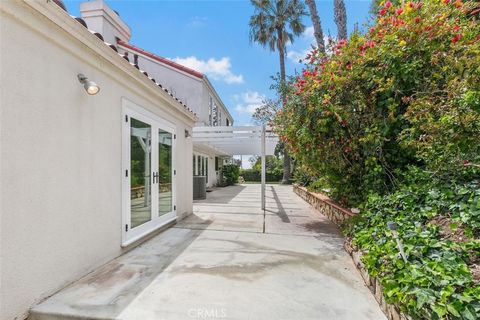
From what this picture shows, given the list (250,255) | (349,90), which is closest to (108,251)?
(250,255)

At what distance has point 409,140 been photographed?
4449 millimetres

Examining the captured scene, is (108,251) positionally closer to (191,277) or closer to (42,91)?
(191,277)

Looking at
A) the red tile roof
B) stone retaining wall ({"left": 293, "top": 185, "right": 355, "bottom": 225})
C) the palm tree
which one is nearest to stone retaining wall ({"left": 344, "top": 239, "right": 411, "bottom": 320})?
stone retaining wall ({"left": 293, "top": 185, "right": 355, "bottom": 225})

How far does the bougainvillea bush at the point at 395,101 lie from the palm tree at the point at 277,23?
18.0m

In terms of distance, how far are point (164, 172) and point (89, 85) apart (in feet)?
10.2

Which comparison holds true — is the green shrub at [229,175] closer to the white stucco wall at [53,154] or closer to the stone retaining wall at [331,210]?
the stone retaining wall at [331,210]

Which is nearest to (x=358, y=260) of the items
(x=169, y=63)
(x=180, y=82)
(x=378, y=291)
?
(x=378, y=291)

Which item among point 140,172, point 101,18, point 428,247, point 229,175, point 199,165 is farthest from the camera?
point 229,175

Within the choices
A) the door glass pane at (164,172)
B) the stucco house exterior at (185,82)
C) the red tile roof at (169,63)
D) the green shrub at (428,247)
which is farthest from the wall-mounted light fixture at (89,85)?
the red tile roof at (169,63)

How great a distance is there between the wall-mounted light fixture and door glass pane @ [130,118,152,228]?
Answer: 53.6 inches

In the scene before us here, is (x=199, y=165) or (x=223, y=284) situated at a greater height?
(x=199, y=165)

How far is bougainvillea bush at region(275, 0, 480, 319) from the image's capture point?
99.4 inches

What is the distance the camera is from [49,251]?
2.92 metres

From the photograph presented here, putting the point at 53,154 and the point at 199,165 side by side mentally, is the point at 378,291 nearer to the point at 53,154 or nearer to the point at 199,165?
the point at 53,154
